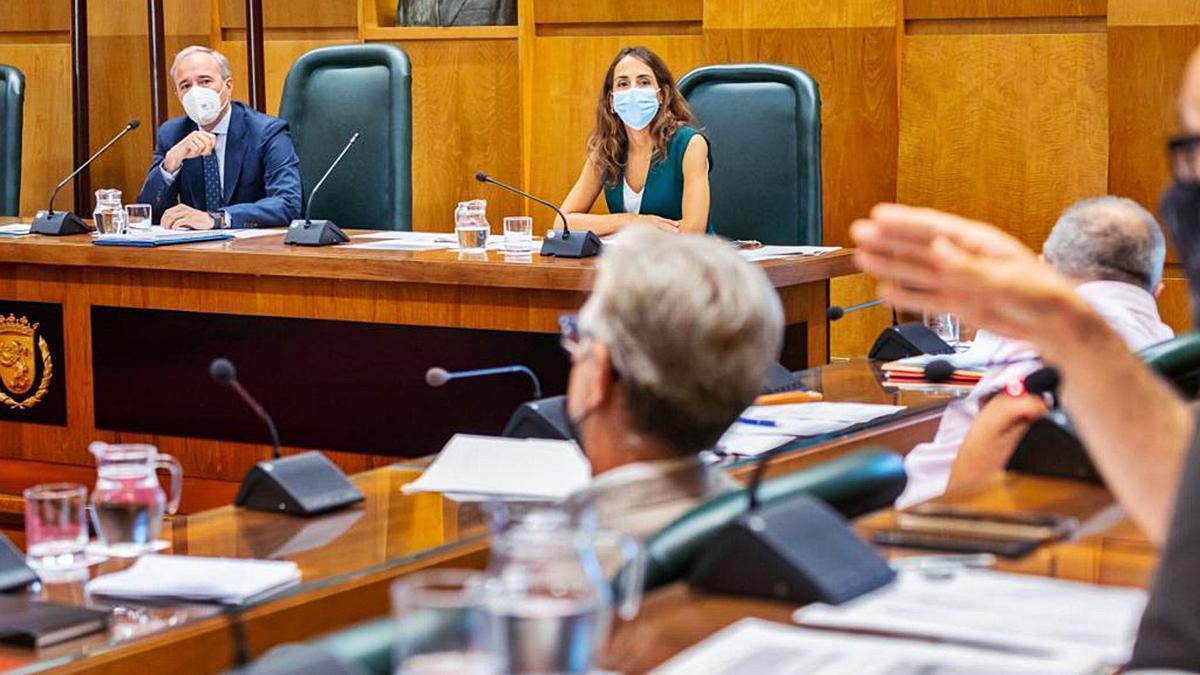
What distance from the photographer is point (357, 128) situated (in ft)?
17.7

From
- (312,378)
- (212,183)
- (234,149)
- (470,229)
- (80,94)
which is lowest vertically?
(312,378)

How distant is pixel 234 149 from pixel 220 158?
0.22 feet

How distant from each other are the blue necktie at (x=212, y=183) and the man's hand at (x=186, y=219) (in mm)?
538

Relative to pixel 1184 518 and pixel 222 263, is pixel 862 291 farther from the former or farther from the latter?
pixel 1184 518

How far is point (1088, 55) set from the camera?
6000 millimetres

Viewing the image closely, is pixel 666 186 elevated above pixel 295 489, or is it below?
above

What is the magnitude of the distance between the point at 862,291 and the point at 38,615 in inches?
192

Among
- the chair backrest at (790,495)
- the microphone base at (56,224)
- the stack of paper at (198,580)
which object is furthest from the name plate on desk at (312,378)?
the chair backrest at (790,495)

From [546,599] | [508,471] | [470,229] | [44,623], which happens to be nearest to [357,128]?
[470,229]

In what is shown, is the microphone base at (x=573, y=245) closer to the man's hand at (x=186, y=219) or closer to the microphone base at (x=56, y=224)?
the man's hand at (x=186, y=219)

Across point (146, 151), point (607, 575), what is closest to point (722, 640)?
→ point (607, 575)

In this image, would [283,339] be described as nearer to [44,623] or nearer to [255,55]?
[44,623]

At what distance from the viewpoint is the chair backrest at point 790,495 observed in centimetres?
149

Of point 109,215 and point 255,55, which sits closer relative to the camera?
point 109,215
